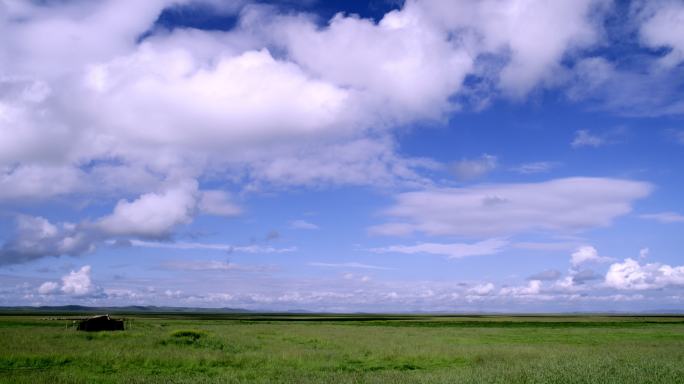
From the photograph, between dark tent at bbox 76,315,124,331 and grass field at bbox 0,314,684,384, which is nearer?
grass field at bbox 0,314,684,384

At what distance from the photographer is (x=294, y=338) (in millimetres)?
46406

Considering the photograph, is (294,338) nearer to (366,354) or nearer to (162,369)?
(366,354)

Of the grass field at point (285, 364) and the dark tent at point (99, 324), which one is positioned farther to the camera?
the dark tent at point (99, 324)

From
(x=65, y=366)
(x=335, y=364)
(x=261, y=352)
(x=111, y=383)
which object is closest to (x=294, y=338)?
(x=261, y=352)

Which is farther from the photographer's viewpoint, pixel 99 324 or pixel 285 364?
pixel 99 324

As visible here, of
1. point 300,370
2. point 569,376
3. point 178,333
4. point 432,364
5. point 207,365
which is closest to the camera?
point 569,376

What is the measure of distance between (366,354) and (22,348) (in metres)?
21.6

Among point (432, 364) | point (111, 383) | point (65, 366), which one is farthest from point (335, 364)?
point (65, 366)

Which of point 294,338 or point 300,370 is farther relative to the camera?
point 294,338

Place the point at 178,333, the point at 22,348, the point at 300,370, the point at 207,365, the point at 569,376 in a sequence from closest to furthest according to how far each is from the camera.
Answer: the point at 569,376
the point at 300,370
the point at 207,365
the point at 22,348
the point at 178,333

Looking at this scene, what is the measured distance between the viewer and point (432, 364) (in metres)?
28.2

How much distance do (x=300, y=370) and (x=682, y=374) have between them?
16.0m

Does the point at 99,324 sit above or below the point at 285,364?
above

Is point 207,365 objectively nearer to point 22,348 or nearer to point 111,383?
point 111,383
